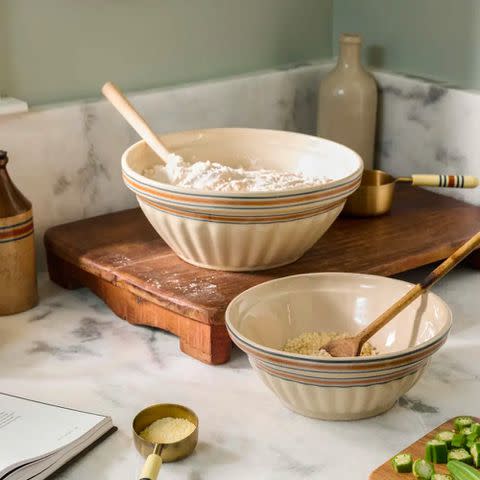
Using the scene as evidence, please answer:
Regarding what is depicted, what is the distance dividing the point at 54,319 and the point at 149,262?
151 millimetres

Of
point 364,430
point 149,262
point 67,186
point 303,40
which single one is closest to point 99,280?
point 149,262

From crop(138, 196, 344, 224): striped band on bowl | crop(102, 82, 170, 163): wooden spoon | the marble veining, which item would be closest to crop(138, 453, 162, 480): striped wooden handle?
crop(138, 196, 344, 224): striped band on bowl

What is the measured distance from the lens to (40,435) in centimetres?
99

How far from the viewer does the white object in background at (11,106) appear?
1.36m

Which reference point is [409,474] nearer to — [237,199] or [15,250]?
[237,199]

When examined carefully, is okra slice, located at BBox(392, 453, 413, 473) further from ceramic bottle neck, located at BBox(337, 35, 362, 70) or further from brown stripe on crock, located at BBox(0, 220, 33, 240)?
ceramic bottle neck, located at BBox(337, 35, 362, 70)

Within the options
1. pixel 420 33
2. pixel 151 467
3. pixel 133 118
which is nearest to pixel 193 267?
pixel 133 118

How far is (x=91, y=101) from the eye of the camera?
1460 millimetres

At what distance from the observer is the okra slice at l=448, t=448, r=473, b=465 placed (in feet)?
3.07

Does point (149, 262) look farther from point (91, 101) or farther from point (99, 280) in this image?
point (91, 101)

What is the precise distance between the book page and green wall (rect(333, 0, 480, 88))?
0.90 m

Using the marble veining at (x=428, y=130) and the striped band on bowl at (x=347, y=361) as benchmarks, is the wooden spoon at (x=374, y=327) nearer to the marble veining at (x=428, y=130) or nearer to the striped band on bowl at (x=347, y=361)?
the striped band on bowl at (x=347, y=361)

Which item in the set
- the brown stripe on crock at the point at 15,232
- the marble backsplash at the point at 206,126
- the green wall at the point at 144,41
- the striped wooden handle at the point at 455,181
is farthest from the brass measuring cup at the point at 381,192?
the brown stripe on crock at the point at 15,232

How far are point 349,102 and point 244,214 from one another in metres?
0.49
